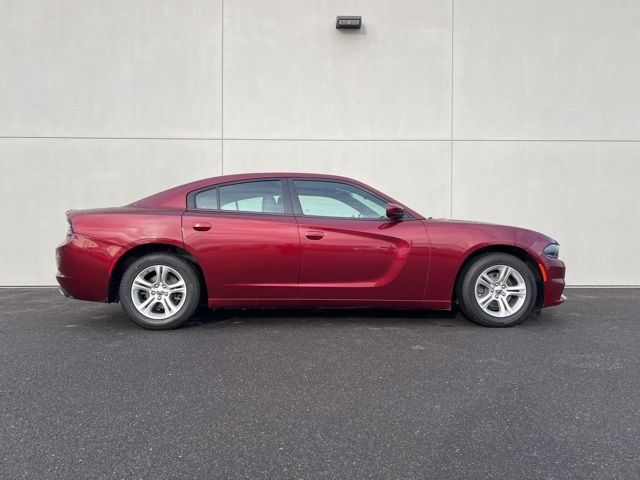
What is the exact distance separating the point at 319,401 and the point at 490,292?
2.41m

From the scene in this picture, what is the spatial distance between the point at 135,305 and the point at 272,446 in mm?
2582

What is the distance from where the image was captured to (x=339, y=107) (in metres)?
7.50

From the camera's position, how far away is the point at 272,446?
7.09ft

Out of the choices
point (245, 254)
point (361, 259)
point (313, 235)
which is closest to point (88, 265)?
point (245, 254)

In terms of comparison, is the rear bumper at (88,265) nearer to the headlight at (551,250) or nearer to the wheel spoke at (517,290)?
the wheel spoke at (517,290)

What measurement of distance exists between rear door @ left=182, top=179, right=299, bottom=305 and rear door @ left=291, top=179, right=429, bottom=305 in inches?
5.4

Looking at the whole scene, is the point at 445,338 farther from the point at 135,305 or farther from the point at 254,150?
the point at 254,150

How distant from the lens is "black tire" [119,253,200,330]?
14.1ft

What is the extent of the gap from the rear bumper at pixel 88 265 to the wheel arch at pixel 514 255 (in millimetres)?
3030

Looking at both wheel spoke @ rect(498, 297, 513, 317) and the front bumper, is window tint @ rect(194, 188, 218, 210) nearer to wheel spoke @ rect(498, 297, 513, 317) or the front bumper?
wheel spoke @ rect(498, 297, 513, 317)

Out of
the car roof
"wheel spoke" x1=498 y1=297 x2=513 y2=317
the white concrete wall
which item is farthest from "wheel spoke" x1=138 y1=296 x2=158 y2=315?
the white concrete wall

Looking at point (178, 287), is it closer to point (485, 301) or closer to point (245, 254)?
point (245, 254)

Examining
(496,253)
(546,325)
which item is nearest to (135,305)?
(496,253)

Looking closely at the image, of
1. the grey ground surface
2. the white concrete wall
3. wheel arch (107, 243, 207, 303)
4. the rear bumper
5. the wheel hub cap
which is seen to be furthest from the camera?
the white concrete wall
